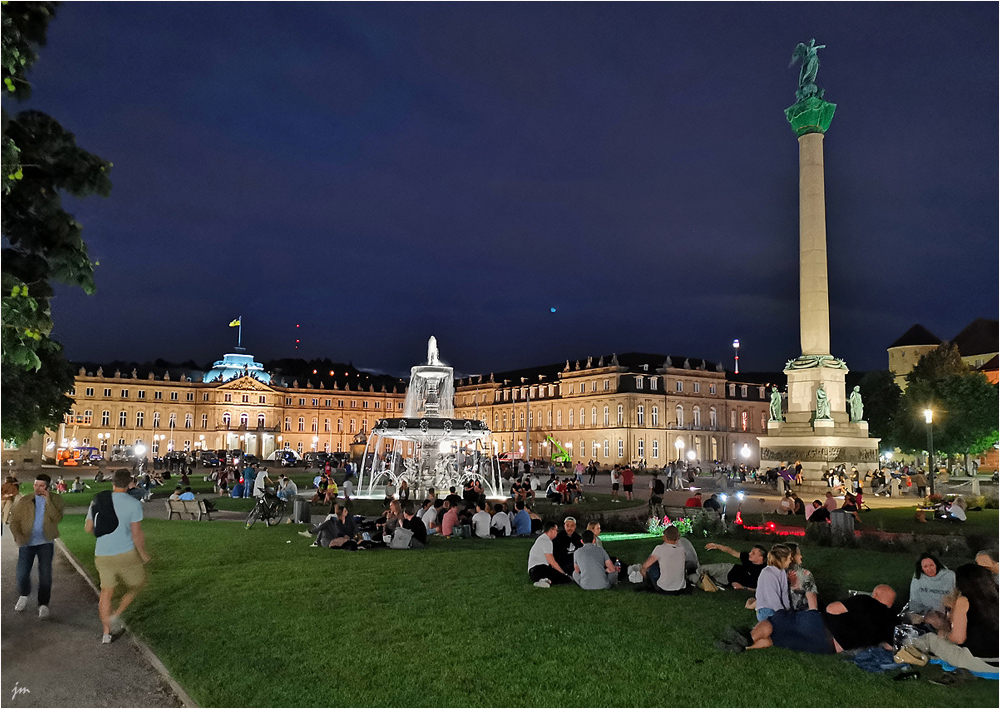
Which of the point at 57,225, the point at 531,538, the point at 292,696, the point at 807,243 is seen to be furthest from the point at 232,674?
the point at 807,243

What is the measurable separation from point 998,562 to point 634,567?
457cm

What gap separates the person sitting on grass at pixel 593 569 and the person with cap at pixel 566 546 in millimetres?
405

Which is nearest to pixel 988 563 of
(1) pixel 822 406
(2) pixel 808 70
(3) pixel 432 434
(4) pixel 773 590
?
(4) pixel 773 590

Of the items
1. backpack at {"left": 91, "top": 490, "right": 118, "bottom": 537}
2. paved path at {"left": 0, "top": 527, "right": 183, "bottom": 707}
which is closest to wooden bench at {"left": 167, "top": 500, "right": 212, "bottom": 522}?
paved path at {"left": 0, "top": 527, "right": 183, "bottom": 707}

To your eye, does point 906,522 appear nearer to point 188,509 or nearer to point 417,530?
point 417,530

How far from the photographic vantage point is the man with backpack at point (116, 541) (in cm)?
823

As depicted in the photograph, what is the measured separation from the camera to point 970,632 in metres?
7.38

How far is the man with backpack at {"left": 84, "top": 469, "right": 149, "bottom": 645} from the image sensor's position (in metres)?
8.23

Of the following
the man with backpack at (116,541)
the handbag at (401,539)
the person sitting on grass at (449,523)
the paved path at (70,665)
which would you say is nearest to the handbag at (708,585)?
the handbag at (401,539)

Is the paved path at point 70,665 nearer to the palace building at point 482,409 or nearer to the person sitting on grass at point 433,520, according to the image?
the person sitting on grass at point 433,520

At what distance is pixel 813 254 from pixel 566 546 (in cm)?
2557

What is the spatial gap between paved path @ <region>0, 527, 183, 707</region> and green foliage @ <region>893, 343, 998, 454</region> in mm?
49228

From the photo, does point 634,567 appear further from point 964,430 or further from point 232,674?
point 964,430

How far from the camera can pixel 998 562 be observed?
28.3ft
